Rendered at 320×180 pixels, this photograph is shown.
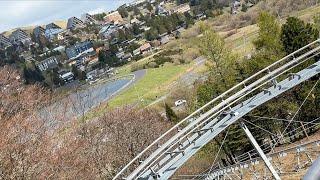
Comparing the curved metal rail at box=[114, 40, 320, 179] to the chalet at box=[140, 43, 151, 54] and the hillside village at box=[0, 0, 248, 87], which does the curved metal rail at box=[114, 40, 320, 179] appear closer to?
the hillside village at box=[0, 0, 248, 87]

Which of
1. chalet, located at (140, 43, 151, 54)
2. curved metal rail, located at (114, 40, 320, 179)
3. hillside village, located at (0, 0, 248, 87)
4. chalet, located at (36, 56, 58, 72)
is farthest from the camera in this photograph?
chalet, located at (36, 56, 58, 72)

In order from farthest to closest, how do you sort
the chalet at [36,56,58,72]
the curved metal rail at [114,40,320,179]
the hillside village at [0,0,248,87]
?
the chalet at [36,56,58,72] → the hillside village at [0,0,248,87] → the curved metal rail at [114,40,320,179]

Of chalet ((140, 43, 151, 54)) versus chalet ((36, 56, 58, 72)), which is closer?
chalet ((140, 43, 151, 54))

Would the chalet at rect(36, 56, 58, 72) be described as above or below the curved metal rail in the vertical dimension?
below

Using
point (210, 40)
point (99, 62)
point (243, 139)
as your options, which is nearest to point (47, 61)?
point (99, 62)

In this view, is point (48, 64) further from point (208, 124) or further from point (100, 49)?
point (208, 124)

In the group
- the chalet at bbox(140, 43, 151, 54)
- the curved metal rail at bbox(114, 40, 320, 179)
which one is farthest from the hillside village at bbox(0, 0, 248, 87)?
Result: the curved metal rail at bbox(114, 40, 320, 179)

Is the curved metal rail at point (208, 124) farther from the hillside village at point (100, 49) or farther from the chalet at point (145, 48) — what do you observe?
the chalet at point (145, 48)

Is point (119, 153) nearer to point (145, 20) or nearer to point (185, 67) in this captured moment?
point (185, 67)

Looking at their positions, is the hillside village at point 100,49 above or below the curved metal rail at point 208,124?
below

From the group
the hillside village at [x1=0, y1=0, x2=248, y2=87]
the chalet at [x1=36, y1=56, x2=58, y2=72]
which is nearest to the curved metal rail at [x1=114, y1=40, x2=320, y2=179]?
the hillside village at [x1=0, y1=0, x2=248, y2=87]

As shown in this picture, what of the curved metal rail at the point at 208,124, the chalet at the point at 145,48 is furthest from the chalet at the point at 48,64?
the curved metal rail at the point at 208,124
